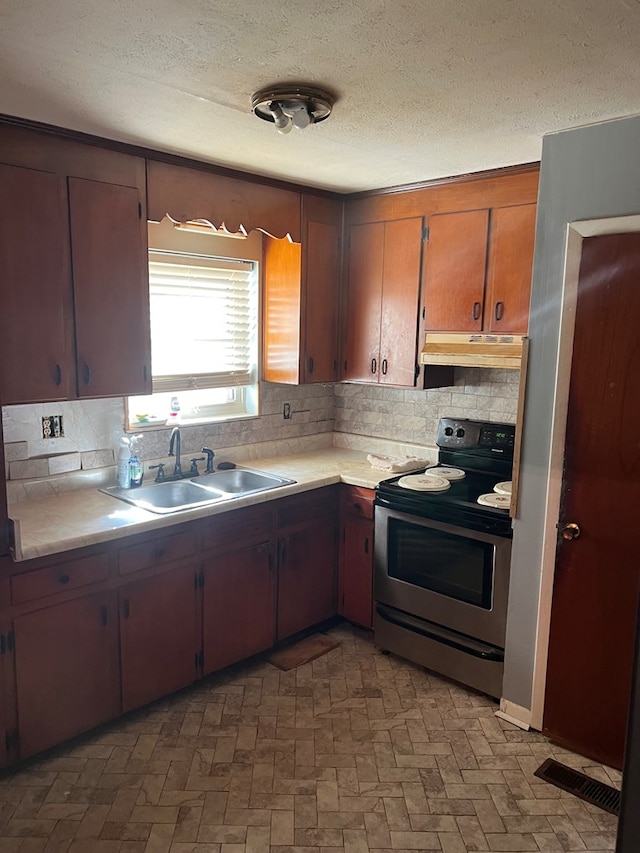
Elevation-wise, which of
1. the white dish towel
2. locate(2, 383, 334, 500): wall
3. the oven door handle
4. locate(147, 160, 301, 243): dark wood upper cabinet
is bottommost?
the oven door handle

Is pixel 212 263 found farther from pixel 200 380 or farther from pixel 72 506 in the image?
pixel 72 506

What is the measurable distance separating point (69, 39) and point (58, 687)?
2177mm

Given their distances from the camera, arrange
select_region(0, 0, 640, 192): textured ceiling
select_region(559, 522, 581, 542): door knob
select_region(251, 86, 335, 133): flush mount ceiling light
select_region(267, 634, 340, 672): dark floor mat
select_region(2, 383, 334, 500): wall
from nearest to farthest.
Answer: select_region(0, 0, 640, 192): textured ceiling, select_region(251, 86, 335, 133): flush mount ceiling light, select_region(559, 522, 581, 542): door knob, select_region(2, 383, 334, 500): wall, select_region(267, 634, 340, 672): dark floor mat

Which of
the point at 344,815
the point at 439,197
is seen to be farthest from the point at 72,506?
the point at 439,197

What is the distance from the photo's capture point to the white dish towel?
3.40 meters

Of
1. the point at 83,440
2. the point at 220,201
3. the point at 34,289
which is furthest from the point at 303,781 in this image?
the point at 220,201

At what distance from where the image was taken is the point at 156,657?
267cm

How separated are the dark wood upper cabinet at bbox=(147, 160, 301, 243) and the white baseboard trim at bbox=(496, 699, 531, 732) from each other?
2529 mm

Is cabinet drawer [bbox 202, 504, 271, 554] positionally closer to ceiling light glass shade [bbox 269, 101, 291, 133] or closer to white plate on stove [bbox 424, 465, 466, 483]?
white plate on stove [bbox 424, 465, 466, 483]

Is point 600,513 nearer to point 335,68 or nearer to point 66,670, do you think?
point 335,68

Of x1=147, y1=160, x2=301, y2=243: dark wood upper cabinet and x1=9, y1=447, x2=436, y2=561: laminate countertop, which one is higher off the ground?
x1=147, y1=160, x2=301, y2=243: dark wood upper cabinet

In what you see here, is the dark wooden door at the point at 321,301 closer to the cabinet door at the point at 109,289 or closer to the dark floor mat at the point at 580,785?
the cabinet door at the point at 109,289

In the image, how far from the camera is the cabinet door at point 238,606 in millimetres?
2867

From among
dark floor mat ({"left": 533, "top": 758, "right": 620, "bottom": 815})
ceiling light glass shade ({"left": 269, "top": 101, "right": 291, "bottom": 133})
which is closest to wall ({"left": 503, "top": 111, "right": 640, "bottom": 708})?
dark floor mat ({"left": 533, "top": 758, "right": 620, "bottom": 815})
